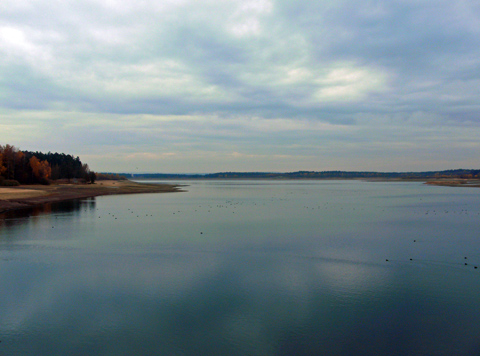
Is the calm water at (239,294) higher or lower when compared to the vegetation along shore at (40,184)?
lower

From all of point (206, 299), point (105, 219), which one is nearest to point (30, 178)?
point (105, 219)

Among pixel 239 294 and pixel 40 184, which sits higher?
pixel 40 184

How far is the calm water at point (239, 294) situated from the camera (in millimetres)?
11828

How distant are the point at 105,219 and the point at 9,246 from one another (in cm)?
1667

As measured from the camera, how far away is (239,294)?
16.2 meters

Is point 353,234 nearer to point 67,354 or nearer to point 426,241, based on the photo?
point 426,241

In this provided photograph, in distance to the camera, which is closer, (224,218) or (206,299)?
(206,299)

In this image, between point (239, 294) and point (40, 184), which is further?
point (40, 184)

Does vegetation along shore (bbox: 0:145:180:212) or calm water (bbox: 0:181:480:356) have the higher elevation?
vegetation along shore (bbox: 0:145:180:212)

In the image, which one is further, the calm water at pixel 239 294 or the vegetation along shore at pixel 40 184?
the vegetation along shore at pixel 40 184

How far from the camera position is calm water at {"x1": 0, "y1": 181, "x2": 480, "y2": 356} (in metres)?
11.8

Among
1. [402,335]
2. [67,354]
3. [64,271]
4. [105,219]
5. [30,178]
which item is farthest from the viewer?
[30,178]

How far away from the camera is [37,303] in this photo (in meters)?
15.0

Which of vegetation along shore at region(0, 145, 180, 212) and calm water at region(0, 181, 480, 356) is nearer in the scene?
calm water at region(0, 181, 480, 356)
